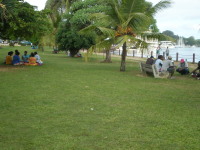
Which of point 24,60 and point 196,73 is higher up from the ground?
point 24,60

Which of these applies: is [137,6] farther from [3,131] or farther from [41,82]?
[3,131]

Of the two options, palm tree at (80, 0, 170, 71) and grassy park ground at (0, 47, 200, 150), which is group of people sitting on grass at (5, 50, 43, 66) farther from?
grassy park ground at (0, 47, 200, 150)

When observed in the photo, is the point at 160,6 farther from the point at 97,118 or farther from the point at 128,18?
the point at 97,118

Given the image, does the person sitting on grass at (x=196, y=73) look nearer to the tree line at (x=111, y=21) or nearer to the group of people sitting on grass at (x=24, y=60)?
the tree line at (x=111, y=21)

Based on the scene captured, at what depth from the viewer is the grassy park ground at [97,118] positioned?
508cm

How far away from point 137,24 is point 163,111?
33.0ft

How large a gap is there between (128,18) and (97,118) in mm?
10749

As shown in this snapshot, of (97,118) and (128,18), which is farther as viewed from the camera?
(128,18)

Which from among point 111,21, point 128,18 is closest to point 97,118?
point 128,18

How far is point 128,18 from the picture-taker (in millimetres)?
16438

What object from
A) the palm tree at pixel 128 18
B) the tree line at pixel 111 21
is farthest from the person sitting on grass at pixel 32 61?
the palm tree at pixel 128 18

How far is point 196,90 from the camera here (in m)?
11.0

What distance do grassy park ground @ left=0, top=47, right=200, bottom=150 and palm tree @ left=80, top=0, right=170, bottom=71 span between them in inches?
243

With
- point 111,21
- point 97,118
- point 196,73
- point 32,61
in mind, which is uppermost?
point 111,21
